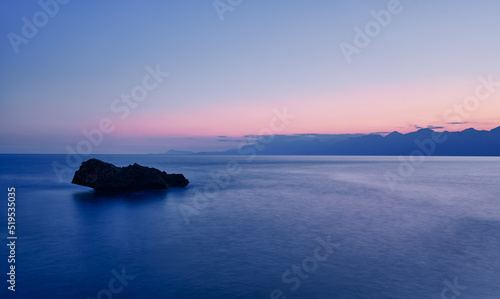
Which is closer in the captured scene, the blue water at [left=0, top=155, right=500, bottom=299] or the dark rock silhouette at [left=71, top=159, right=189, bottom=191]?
the blue water at [left=0, top=155, right=500, bottom=299]

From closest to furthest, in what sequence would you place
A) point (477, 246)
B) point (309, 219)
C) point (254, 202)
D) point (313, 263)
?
point (313, 263) < point (477, 246) < point (309, 219) < point (254, 202)

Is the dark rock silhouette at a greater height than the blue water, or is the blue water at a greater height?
the dark rock silhouette

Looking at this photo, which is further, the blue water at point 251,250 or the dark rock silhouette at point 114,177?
the dark rock silhouette at point 114,177

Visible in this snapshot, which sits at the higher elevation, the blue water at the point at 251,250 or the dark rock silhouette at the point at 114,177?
the dark rock silhouette at the point at 114,177

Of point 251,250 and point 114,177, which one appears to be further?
point 114,177

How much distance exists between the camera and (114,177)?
38406 millimetres

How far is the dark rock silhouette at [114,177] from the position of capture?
37688 millimetres

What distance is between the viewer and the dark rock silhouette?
124ft

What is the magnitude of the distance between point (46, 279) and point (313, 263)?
11.8m

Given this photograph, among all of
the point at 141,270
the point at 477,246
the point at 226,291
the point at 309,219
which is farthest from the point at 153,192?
the point at 477,246

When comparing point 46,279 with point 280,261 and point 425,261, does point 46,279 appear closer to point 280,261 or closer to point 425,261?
point 280,261

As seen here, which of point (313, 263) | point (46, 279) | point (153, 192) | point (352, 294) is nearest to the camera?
point (352, 294)

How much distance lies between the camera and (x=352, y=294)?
11359 mm

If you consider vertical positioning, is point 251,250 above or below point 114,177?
below
